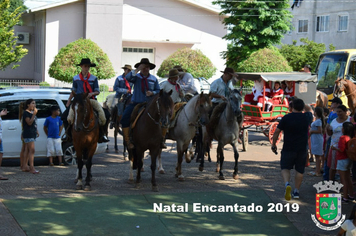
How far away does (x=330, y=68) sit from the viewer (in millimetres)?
24422

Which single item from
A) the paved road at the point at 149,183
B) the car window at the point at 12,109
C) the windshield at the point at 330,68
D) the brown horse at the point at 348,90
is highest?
the windshield at the point at 330,68

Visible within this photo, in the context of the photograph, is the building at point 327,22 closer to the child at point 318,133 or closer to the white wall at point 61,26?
the white wall at point 61,26

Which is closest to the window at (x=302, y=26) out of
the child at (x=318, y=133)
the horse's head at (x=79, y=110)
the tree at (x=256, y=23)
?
the tree at (x=256, y=23)

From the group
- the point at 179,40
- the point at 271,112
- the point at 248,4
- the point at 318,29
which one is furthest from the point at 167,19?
the point at 271,112

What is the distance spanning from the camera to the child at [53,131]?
12.9 metres

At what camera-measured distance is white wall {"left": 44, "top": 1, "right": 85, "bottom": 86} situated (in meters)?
39.4

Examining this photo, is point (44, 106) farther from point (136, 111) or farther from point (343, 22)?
point (343, 22)

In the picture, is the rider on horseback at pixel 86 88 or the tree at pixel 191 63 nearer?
the rider on horseback at pixel 86 88

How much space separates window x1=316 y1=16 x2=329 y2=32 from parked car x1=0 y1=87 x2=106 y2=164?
37171mm

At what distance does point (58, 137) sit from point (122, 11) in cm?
2842

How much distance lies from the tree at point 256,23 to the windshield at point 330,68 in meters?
12.3

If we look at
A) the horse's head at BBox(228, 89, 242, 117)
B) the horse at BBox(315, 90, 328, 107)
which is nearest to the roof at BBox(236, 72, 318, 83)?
the horse at BBox(315, 90, 328, 107)

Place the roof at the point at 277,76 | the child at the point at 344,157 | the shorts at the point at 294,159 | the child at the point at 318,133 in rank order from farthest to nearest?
the roof at the point at 277,76
the child at the point at 318,133
the shorts at the point at 294,159
the child at the point at 344,157

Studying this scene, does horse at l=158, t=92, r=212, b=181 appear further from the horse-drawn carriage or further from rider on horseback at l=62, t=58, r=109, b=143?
the horse-drawn carriage
